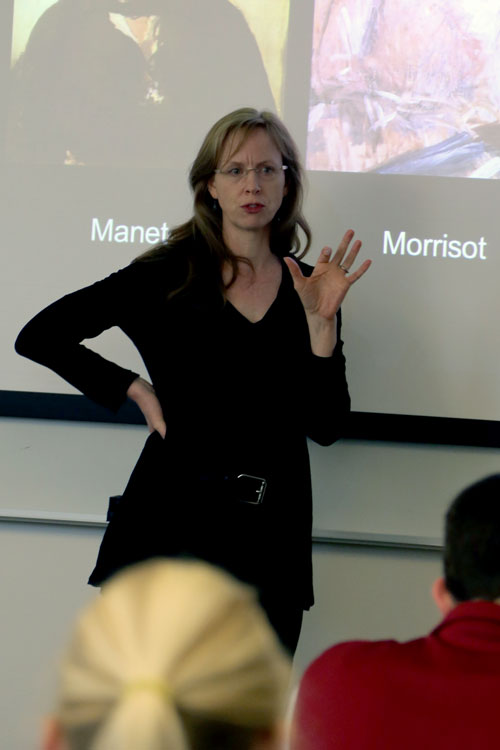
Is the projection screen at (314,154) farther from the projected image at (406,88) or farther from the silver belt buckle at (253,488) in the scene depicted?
the silver belt buckle at (253,488)

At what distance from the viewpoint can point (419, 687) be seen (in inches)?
40.0

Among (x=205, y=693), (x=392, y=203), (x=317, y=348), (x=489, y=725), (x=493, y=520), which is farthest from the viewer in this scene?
(x=392, y=203)

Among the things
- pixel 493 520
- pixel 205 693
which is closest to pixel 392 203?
pixel 493 520

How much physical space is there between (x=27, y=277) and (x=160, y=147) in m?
0.55

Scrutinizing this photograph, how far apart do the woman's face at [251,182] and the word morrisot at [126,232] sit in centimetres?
52

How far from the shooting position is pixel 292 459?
7.59 feet

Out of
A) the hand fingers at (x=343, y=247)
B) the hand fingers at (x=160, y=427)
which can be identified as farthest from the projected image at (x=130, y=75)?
the hand fingers at (x=160, y=427)

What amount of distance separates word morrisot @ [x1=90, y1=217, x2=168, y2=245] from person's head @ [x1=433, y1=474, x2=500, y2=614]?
184cm

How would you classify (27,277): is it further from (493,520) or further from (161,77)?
(493,520)

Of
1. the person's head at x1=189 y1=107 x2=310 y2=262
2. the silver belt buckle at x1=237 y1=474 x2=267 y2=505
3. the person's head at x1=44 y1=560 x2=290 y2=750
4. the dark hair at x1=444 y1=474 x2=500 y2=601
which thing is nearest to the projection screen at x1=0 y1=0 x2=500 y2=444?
the person's head at x1=189 y1=107 x2=310 y2=262

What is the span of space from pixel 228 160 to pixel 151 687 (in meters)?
1.85

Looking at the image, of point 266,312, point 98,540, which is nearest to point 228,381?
point 266,312

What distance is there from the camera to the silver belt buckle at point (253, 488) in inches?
89.0

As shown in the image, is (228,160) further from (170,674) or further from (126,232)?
(170,674)
